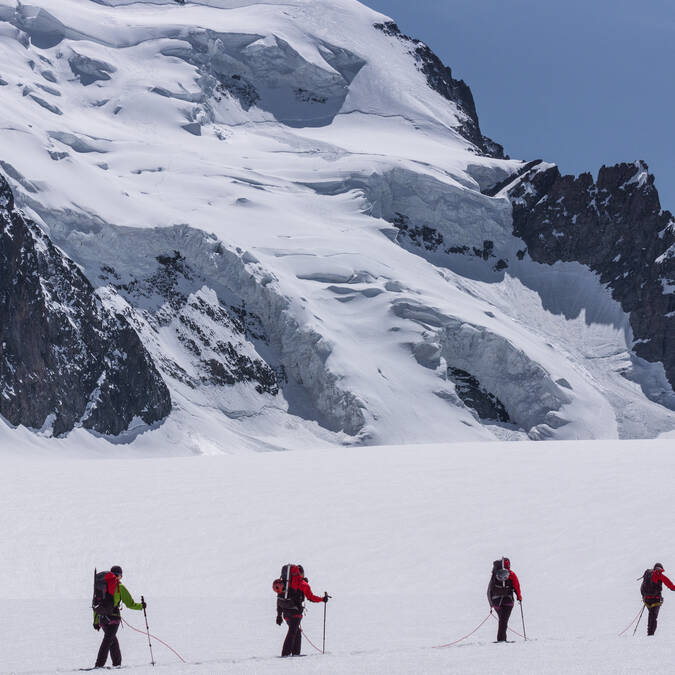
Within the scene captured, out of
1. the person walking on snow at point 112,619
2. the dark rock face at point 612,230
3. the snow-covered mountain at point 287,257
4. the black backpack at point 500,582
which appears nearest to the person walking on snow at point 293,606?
the person walking on snow at point 112,619

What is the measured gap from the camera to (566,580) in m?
27.2

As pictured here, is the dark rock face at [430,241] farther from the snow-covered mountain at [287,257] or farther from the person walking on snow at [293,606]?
the person walking on snow at [293,606]

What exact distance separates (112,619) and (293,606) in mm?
2737

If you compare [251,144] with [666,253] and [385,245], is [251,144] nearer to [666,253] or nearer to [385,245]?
[385,245]

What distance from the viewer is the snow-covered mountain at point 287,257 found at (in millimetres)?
82062

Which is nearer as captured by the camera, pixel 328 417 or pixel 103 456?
pixel 103 456

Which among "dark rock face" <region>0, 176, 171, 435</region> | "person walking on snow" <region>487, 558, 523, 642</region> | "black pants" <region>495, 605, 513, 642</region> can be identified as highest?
"dark rock face" <region>0, 176, 171, 435</region>

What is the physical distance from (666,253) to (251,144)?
62.1 metres

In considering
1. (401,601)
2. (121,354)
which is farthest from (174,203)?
(401,601)

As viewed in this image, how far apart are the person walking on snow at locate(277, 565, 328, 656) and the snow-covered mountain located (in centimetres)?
5626

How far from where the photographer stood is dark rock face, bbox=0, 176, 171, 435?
7356 cm

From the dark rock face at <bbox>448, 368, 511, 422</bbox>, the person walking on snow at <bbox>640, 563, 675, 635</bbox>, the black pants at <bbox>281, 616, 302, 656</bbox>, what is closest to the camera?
the black pants at <bbox>281, 616, 302, 656</bbox>

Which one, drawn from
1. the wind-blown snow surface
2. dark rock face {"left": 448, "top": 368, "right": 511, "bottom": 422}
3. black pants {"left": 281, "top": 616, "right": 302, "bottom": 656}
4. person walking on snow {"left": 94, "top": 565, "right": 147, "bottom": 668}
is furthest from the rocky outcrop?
person walking on snow {"left": 94, "top": 565, "right": 147, "bottom": 668}

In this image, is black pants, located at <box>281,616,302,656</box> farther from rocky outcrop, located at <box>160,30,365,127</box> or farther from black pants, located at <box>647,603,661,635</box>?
rocky outcrop, located at <box>160,30,365,127</box>
